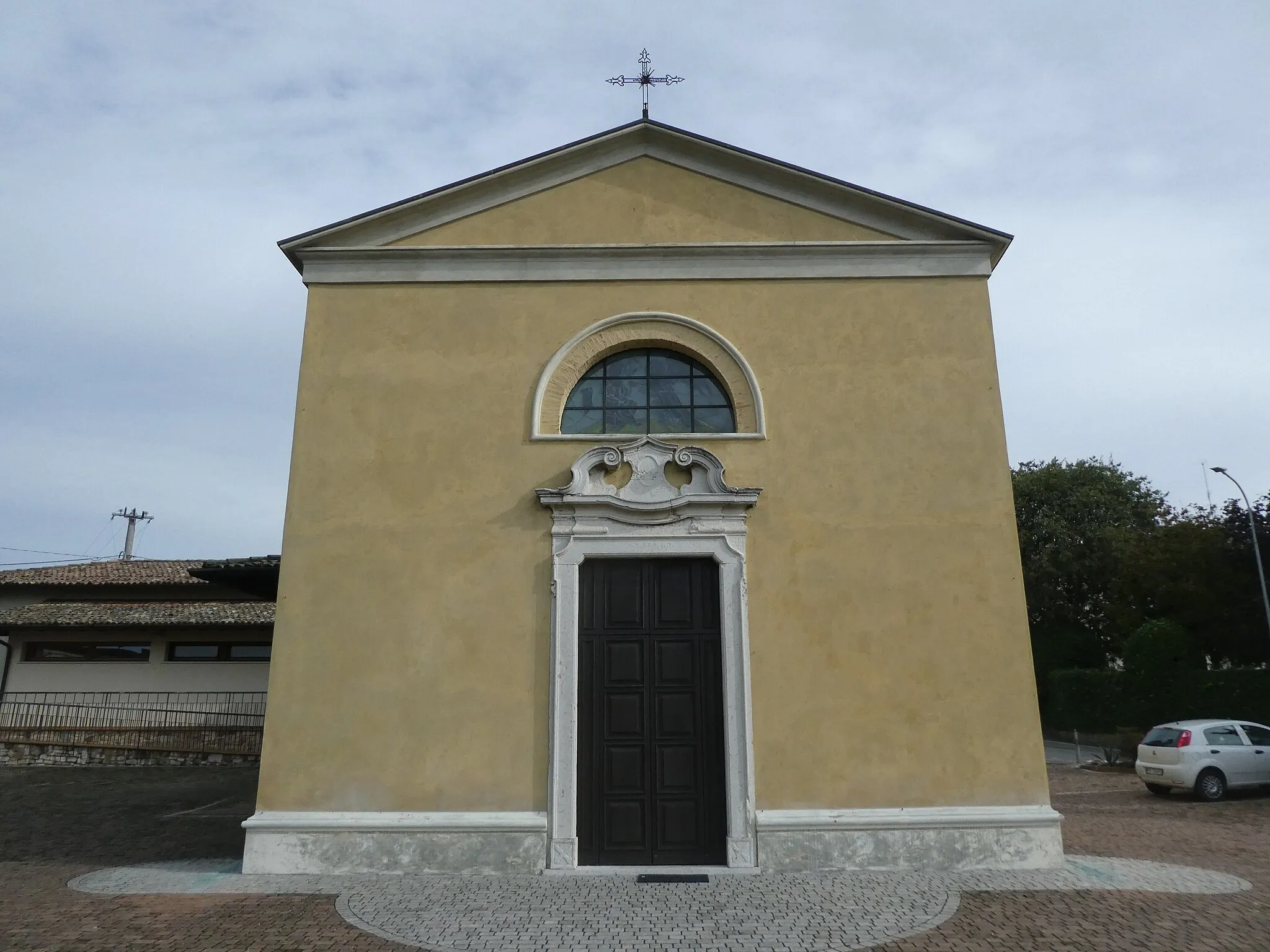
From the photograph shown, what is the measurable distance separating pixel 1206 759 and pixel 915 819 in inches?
390

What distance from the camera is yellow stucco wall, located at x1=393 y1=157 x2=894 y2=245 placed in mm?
9414

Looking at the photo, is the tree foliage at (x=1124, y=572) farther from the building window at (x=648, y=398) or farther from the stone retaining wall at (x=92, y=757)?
the stone retaining wall at (x=92, y=757)

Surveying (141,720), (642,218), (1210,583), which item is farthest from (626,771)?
(1210,583)

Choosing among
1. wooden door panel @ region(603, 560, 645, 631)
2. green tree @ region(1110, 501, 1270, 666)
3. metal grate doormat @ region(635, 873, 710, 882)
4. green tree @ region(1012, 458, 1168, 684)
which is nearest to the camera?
metal grate doormat @ region(635, 873, 710, 882)

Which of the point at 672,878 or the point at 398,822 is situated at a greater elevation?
the point at 398,822

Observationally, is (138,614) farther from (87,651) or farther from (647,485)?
(647,485)

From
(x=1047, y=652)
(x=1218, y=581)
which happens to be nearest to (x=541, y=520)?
(x=1218, y=581)

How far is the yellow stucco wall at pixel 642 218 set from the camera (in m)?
9.41

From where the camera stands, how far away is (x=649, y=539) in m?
8.52

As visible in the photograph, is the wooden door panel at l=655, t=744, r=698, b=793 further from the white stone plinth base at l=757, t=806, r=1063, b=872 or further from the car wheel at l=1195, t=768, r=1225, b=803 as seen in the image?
the car wheel at l=1195, t=768, r=1225, b=803

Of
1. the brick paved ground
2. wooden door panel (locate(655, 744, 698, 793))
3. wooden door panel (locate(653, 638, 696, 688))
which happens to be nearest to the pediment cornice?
wooden door panel (locate(653, 638, 696, 688))

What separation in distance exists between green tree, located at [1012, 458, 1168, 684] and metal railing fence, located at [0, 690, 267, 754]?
A: 84.0 feet

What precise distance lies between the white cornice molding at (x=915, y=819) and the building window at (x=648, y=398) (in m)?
3.76

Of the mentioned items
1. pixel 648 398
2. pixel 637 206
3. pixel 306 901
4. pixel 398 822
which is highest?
pixel 637 206
